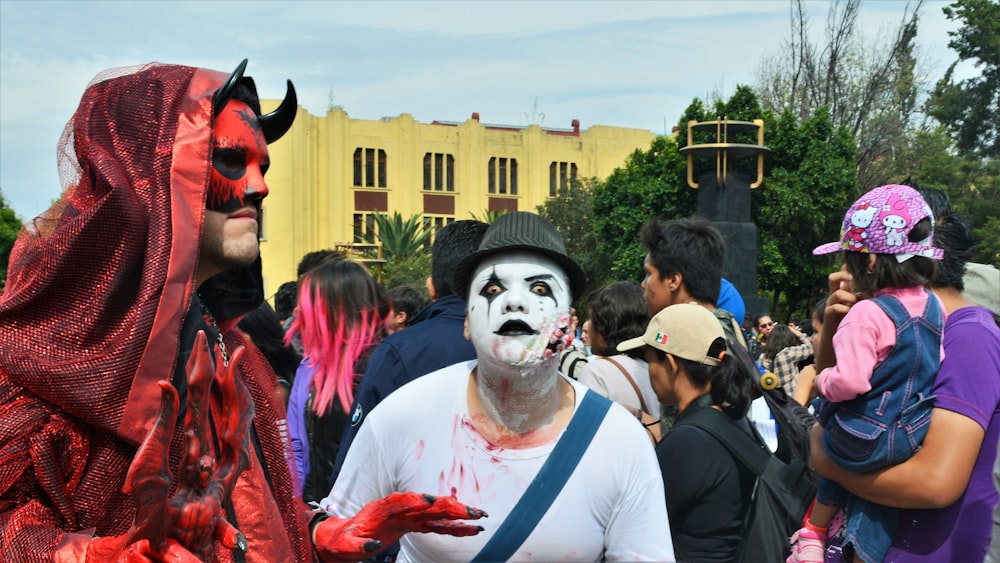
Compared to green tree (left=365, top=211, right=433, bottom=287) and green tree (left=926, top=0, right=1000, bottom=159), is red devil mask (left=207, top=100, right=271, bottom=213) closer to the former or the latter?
green tree (left=926, top=0, right=1000, bottom=159)

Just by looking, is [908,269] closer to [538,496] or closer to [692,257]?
[692,257]

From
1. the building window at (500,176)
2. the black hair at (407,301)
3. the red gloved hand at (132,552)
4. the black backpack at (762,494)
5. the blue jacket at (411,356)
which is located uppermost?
the building window at (500,176)

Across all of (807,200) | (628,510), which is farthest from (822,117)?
(628,510)

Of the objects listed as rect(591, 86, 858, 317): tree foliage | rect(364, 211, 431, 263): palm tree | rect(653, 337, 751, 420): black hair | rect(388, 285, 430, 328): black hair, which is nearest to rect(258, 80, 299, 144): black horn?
rect(653, 337, 751, 420): black hair

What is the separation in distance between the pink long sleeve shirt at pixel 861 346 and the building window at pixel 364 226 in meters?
40.9

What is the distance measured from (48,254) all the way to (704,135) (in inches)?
970

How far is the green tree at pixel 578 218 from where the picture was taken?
35438 mm

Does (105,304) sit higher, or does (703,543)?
(105,304)

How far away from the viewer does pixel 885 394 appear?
123 inches

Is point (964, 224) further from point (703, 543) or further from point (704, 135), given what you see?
point (704, 135)

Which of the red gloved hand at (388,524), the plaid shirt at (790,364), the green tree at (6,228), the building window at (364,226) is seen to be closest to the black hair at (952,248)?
the red gloved hand at (388,524)

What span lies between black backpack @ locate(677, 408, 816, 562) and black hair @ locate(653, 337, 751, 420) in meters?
0.06

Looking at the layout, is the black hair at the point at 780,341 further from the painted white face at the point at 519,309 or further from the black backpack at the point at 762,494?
the painted white face at the point at 519,309

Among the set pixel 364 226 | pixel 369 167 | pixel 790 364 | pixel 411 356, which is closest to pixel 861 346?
pixel 411 356
